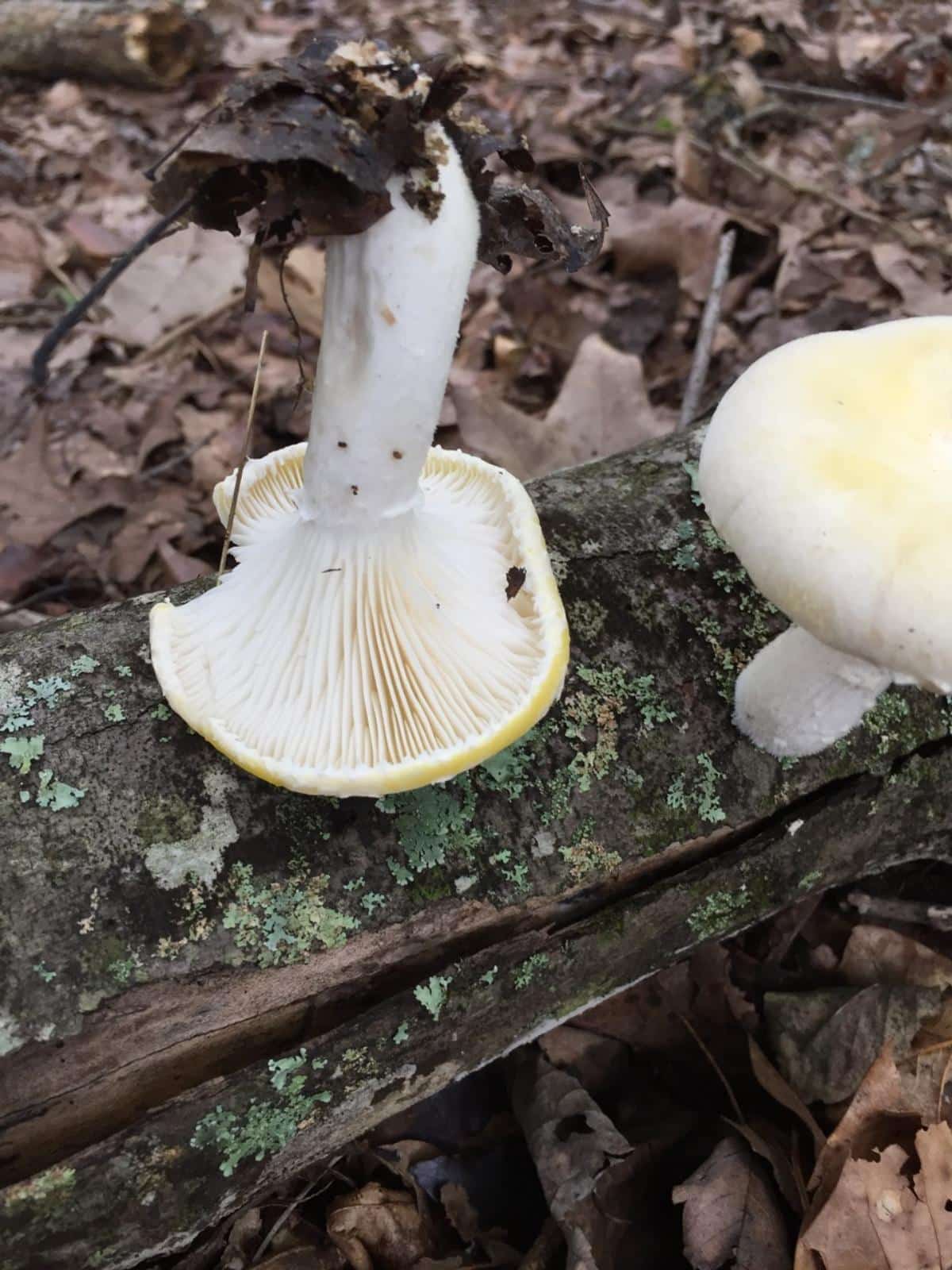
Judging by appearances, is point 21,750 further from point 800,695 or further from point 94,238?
point 94,238

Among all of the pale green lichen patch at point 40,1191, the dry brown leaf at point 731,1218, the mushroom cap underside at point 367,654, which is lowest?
the dry brown leaf at point 731,1218

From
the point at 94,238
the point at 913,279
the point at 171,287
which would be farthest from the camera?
the point at 94,238

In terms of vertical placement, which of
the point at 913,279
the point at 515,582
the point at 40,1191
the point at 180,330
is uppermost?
the point at 515,582

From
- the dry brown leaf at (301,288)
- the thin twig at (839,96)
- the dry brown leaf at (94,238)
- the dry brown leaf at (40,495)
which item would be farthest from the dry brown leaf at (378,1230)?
the thin twig at (839,96)

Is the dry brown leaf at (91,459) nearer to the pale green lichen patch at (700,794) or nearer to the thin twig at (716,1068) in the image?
the pale green lichen patch at (700,794)

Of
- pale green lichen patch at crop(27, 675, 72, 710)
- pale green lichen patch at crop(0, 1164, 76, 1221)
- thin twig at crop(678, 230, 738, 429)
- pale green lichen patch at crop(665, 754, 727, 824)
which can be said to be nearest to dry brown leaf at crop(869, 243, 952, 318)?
thin twig at crop(678, 230, 738, 429)

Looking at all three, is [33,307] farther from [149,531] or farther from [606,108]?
[606,108]

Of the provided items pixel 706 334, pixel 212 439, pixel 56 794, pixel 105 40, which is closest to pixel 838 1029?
pixel 56 794
